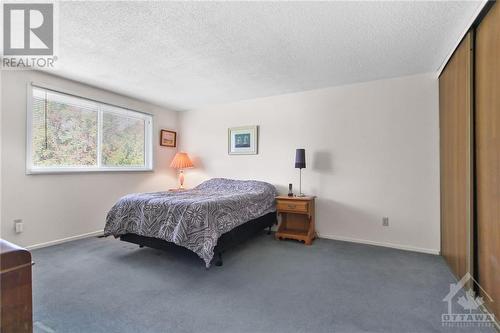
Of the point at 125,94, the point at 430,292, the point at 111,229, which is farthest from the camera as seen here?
the point at 125,94

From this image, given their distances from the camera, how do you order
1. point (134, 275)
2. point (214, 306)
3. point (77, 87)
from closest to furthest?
point (214, 306) → point (134, 275) → point (77, 87)

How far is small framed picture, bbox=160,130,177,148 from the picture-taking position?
4.70 metres

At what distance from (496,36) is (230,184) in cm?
333

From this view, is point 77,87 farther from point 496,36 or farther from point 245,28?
point 496,36

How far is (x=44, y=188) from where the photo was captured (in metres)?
3.12

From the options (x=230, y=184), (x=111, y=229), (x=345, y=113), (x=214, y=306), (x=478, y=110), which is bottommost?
(x=214, y=306)

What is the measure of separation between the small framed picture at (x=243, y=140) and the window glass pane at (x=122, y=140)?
1.63m

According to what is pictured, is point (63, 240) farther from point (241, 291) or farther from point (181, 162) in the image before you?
point (241, 291)

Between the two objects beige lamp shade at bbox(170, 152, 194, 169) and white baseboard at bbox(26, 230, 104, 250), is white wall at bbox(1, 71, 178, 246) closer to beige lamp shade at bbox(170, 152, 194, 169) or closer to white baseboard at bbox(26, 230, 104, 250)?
white baseboard at bbox(26, 230, 104, 250)

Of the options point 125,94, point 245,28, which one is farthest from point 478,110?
point 125,94

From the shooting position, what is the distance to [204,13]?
1.90 m

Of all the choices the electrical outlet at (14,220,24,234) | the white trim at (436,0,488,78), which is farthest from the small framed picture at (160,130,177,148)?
the white trim at (436,0,488,78)

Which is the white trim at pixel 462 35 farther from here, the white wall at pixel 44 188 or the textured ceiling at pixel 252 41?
the white wall at pixel 44 188

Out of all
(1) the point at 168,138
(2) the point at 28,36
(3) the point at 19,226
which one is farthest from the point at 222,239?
(1) the point at 168,138
